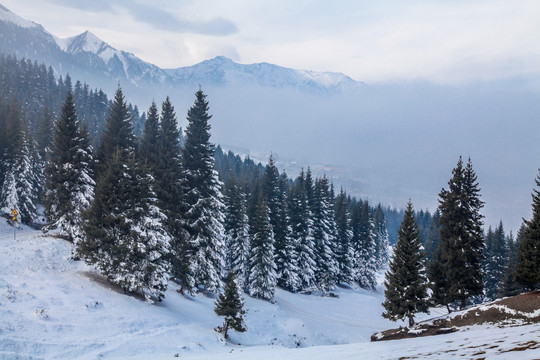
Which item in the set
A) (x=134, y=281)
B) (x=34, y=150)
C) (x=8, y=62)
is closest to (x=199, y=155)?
(x=134, y=281)

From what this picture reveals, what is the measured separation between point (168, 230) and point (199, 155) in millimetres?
8307

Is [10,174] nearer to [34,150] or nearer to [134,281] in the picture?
[34,150]

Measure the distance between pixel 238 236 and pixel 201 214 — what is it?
463 inches

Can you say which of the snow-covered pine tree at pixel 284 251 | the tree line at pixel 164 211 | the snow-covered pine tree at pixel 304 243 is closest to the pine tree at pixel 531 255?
the tree line at pixel 164 211

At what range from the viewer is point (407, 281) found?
86.8 ft

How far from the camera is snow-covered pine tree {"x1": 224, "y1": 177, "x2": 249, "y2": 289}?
45.3 metres

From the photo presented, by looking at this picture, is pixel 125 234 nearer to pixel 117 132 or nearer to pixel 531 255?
pixel 117 132

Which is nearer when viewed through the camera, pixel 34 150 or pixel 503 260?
pixel 34 150

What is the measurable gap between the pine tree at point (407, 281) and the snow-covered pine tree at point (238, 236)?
69.7 ft

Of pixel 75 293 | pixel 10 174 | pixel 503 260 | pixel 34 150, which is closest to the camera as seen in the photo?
pixel 75 293

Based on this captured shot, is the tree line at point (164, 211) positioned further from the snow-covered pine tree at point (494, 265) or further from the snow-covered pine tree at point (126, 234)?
the snow-covered pine tree at point (494, 265)

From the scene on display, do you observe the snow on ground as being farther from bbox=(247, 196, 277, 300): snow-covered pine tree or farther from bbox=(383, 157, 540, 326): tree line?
bbox=(383, 157, 540, 326): tree line

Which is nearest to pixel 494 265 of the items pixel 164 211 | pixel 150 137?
pixel 164 211

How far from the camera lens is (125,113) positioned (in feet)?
132
